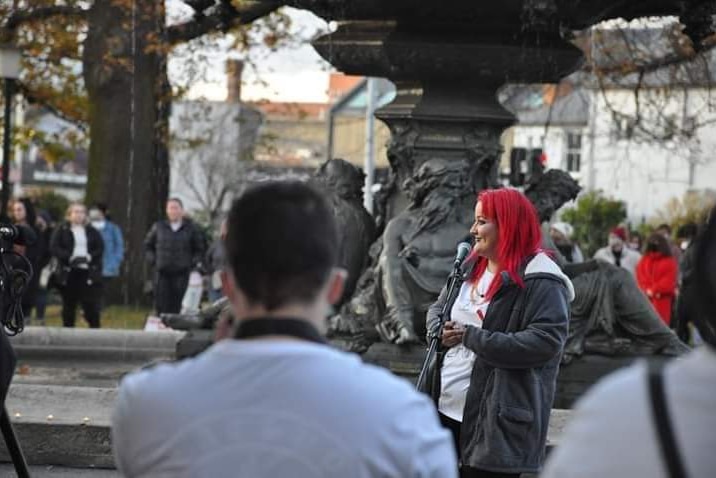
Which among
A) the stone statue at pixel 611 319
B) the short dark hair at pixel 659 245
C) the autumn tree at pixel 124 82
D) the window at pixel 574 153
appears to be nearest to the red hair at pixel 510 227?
the stone statue at pixel 611 319

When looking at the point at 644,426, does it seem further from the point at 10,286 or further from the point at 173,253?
the point at 173,253

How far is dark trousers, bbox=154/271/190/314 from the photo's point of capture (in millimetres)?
20828

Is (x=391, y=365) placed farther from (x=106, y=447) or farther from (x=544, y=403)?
(x=544, y=403)

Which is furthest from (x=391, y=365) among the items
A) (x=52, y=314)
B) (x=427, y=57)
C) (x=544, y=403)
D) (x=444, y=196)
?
(x=52, y=314)

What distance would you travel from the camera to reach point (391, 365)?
11.5 metres

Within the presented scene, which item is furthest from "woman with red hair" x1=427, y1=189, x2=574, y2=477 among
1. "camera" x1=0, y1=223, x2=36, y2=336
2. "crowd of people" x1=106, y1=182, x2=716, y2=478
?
"crowd of people" x1=106, y1=182, x2=716, y2=478

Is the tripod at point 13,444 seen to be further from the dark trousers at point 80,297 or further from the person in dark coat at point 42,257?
the person in dark coat at point 42,257

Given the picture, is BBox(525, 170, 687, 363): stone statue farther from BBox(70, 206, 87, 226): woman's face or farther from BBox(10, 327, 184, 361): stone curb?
BBox(70, 206, 87, 226): woman's face

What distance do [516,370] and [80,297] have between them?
47.1 feet

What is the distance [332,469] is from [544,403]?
3.39 metres

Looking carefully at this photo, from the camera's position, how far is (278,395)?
3455mm

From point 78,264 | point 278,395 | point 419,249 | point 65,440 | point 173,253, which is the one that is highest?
point 278,395

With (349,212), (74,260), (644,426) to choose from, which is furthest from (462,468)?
(74,260)

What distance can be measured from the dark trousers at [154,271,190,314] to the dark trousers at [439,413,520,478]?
14.0 meters
